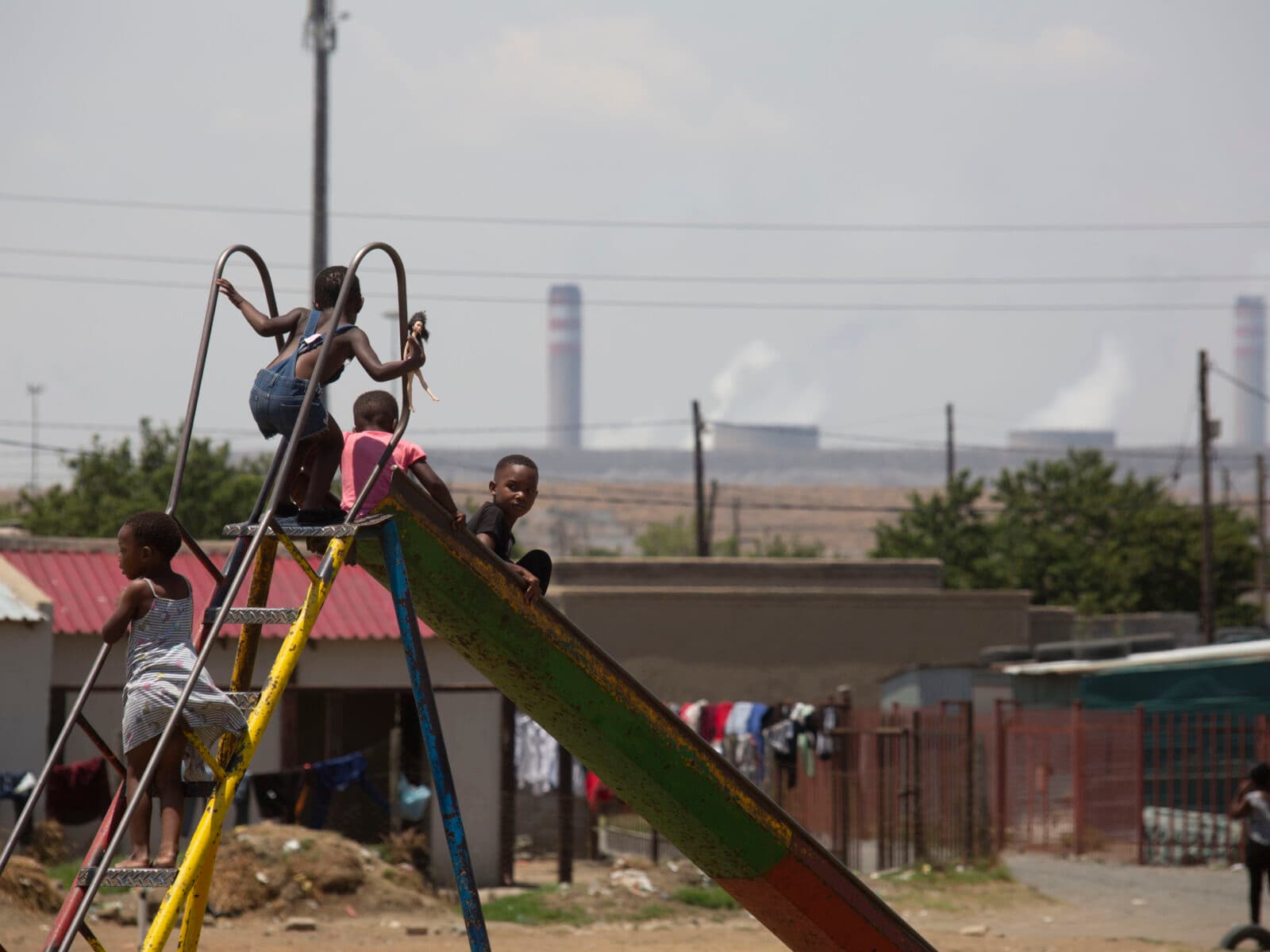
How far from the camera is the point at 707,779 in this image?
7.50 m

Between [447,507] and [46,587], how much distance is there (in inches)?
560

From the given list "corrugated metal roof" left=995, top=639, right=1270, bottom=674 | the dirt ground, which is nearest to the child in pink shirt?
the dirt ground

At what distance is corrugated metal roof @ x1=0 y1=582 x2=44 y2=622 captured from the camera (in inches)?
645

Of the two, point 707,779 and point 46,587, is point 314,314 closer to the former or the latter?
point 707,779

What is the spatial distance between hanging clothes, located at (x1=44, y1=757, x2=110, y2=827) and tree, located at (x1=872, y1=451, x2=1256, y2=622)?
37397 mm

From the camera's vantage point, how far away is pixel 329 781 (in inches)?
660

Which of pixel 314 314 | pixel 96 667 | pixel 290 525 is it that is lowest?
pixel 96 667

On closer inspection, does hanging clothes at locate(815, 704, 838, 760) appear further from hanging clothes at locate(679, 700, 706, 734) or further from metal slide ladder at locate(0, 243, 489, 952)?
metal slide ladder at locate(0, 243, 489, 952)

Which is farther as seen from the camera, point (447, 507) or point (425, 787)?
point (425, 787)

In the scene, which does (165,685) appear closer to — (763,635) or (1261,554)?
(763,635)

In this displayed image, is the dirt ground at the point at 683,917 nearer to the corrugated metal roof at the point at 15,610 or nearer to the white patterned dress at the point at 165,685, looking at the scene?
the corrugated metal roof at the point at 15,610

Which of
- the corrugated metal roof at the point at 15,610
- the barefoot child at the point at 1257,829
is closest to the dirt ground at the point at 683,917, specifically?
the barefoot child at the point at 1257,829

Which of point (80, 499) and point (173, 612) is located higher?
point (80, 499)

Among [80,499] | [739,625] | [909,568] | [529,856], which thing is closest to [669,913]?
[529,856]
